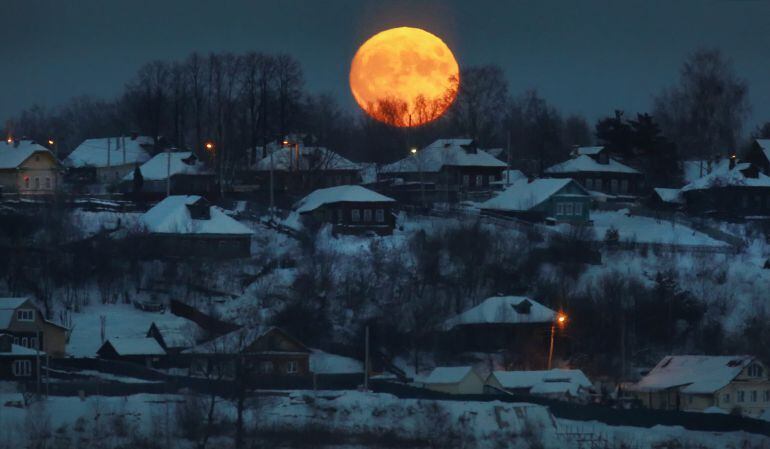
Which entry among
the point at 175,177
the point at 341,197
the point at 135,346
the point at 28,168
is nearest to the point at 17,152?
the point at 28,168

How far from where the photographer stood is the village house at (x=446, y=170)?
7644 cm

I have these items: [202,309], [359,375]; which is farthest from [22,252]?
[359,375]

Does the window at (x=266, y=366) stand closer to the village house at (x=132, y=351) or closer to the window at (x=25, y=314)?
the village house at (x=132, y=351)

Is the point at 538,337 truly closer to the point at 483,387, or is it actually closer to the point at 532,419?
the point at 483,387

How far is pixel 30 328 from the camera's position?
5222 centimetres

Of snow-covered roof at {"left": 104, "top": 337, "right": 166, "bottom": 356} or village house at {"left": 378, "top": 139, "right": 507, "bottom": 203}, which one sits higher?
village house at {"left": 378, "top": 139, "right": 507, "bottom": 203}

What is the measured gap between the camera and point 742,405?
163 feet

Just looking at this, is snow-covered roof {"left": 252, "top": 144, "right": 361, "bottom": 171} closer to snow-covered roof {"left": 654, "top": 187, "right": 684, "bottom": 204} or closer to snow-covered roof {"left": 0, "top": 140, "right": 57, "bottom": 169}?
snow-covered roof {"left": 0, "top": 140, "right": 57, "bottom": 169}

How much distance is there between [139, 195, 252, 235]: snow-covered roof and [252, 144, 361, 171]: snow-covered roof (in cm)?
1047

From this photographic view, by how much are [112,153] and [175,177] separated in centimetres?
992

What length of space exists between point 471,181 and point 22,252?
2524 centimetres

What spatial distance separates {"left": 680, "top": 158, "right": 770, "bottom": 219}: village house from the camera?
7306 cm

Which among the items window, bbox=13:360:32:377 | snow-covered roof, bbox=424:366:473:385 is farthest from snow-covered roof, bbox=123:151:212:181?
snow-covered roof, bbox=424:366:473:385

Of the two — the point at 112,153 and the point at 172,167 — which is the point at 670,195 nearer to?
the point at 172,167
